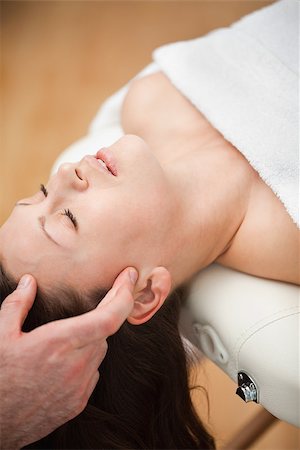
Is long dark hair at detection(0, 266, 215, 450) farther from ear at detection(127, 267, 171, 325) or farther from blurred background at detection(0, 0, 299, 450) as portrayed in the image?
blurred background at detection(0, 0, 299, 450)

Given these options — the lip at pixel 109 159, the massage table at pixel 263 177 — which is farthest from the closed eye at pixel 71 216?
the massage table at pixel 263 177

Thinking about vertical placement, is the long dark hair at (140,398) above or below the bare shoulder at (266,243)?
below

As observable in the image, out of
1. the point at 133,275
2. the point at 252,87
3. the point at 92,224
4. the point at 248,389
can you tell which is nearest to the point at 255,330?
the point at 248,389

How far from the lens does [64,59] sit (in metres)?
2.79

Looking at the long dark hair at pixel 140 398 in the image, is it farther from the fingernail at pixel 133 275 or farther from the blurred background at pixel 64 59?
the blurred background at pixel 64 59

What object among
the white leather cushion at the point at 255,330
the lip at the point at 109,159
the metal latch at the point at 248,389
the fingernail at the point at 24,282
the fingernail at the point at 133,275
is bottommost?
the metal latch at the point at 248,389

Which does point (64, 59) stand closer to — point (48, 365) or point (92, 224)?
point (92, 224)

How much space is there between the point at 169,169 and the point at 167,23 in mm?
1766

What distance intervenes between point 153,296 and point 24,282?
0.24m

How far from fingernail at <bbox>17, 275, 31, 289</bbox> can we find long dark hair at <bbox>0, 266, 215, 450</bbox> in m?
0.05

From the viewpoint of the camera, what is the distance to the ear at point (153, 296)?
1116 millimetres

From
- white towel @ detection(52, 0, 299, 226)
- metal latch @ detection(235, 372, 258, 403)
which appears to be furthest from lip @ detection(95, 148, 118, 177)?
metal latch @ detection(235, 372, 258, 403)

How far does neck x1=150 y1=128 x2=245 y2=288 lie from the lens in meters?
1.18

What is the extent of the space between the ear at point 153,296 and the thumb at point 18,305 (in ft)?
0.64
